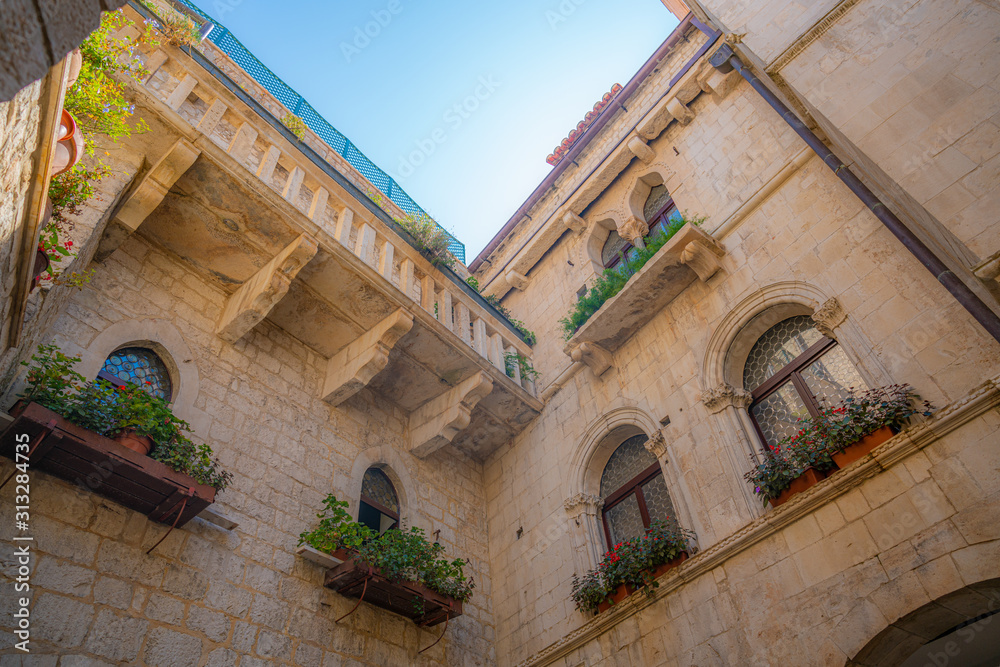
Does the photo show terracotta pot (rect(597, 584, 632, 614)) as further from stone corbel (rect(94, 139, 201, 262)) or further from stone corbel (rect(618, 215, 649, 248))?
stone corbel (rect(94, 139, 201, 262))

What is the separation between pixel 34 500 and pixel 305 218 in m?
3.77

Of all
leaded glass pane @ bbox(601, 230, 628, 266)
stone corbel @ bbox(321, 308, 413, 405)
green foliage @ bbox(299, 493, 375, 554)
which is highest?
leaded glass pane @ bbox(601, 230, 628, 266)

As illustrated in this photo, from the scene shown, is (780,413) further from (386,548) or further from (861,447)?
(386,548)

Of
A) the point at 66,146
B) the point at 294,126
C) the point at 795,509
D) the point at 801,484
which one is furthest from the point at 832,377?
the point at 294,126

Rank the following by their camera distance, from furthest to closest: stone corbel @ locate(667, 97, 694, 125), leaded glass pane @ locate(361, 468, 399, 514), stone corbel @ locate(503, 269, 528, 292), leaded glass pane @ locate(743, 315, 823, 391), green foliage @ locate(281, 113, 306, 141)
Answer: stone corbel @ locate(503, 269, 528, 292)
stone corbel @ locate(667, 97, 694, 125)
green foliage @ locate(281, 113, 306, 141)
leaded glass pane @ locate(361, 468, 399, 514)
leaded glass pane @ locate(743, 315, 823, 391)

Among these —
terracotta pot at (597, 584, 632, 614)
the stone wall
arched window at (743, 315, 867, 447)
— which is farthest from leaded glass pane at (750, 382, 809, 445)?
the stone wall

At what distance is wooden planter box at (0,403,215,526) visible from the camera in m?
4.63

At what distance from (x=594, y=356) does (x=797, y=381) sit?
9.25 feet

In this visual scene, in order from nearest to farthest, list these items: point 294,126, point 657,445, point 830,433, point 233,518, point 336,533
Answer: point 830,433
point 233,518
point 336,533
point 657,445
point 294,126

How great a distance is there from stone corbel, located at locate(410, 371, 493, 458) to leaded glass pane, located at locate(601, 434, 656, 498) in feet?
6.42

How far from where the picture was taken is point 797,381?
6.71 m

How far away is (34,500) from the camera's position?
4.88 meters

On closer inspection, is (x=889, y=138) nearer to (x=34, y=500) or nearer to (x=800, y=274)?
(x=800, y=274)

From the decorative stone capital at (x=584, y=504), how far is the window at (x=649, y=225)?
370 centimetres
